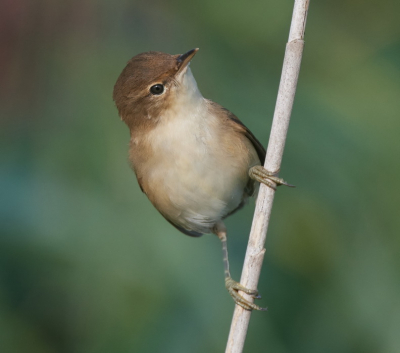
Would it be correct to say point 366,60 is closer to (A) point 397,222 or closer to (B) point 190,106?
(A) point 397,222

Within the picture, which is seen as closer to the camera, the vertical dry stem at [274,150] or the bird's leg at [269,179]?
Answer: the vertical dry stem at [274,150]

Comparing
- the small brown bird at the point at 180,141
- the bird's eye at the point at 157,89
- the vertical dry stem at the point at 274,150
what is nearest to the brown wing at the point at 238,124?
the small brown bird at the point at 180,141

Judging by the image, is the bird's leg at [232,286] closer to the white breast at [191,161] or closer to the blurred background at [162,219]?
the blurred background at [162,219]

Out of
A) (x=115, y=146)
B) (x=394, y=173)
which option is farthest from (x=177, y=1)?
(x=394, y=173)

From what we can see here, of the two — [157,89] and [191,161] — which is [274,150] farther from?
[157,89]

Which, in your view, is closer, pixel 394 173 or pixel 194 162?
pixel 194 162

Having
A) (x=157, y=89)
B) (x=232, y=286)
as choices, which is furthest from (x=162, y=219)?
(x=157, y=89)

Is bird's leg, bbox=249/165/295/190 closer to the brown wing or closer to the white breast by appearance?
the white breast

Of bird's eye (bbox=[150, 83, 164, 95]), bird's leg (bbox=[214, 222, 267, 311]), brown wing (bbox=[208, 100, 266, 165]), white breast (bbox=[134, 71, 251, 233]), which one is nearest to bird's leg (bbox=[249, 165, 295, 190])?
white breast (bbox=[134, 71, 251, 233])
